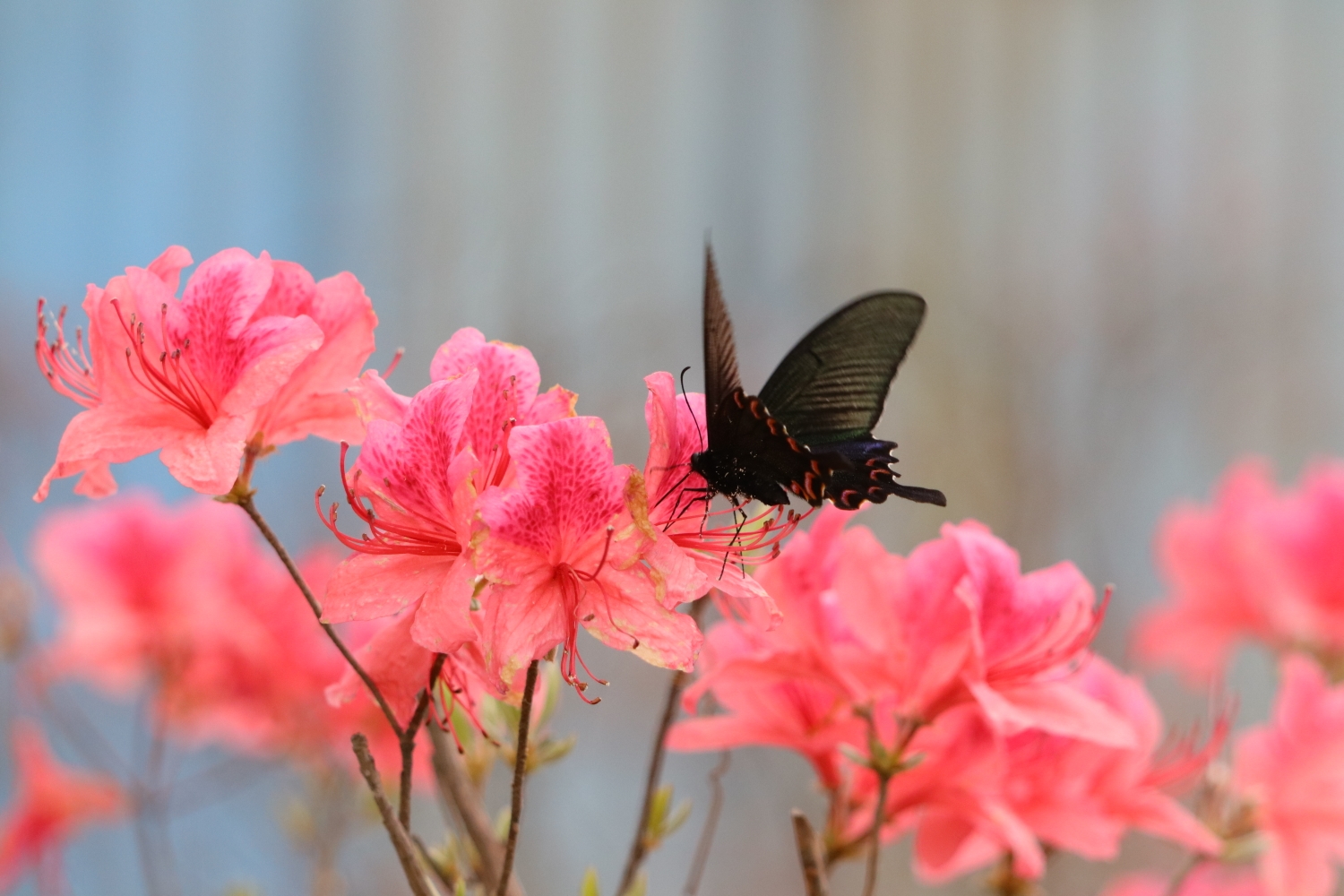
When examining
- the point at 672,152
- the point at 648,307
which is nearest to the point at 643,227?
the point at 672,152

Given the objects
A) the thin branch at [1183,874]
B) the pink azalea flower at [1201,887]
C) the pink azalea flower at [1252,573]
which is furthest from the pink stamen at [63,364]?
the pink azalea flower at [1252,573]

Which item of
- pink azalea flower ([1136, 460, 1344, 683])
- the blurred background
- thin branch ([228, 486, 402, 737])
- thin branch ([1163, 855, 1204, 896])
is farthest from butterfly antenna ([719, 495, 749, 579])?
the blurred background

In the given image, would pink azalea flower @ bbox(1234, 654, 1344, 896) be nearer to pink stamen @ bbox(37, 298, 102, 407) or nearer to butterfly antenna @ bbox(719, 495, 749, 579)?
butterfly antenna @ bbox(719, 495, 749, 579)

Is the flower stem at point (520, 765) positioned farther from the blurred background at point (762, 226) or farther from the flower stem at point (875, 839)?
the blurred background at point (762, 226)

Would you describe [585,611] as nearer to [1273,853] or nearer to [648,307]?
[1273,853]

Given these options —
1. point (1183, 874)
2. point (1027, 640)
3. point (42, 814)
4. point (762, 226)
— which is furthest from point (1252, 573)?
point (762, 226)

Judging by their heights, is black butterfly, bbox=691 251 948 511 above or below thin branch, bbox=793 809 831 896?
above
